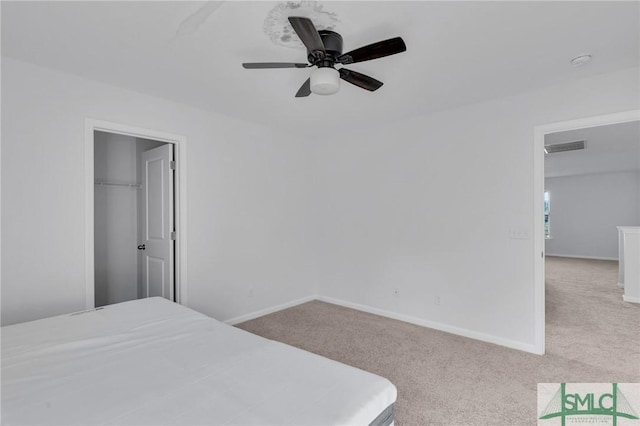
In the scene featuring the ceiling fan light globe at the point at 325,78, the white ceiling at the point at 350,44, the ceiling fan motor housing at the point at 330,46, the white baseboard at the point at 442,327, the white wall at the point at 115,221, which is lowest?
the white baseboard at the point at 442,327

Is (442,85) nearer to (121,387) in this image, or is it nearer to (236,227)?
(236,227)

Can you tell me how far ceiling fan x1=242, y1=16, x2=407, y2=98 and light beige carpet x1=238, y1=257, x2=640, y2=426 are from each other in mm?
2223

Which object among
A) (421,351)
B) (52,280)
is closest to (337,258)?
(421,351)

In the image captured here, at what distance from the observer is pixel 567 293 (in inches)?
199

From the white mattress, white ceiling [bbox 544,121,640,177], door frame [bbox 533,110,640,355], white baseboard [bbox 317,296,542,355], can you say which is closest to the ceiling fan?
the white mattress

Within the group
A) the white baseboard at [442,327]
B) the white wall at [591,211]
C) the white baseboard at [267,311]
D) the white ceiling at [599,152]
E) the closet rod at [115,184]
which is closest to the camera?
the white baseboard at [442,327]

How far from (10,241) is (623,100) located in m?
4.87

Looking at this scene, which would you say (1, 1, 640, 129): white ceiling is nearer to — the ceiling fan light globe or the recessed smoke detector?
the recessed smoke detector

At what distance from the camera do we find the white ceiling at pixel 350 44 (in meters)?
1.79

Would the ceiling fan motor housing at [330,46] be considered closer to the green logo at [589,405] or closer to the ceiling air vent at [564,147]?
the green logo at [589,405]

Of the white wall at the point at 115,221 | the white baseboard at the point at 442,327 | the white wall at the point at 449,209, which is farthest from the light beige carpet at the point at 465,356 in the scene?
the white wall at the point at 115,221

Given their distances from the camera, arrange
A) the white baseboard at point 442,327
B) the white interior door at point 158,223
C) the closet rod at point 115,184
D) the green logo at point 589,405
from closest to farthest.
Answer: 1. the green logo at point 589,405
2. the white baseboard at point 442,327
3. the white interior door at point 158,223
4. the closet rod at point 115,184

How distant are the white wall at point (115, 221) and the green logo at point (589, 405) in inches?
166

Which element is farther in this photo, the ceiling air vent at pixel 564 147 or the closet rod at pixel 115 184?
the ceiling air vent at pixel 564 147
